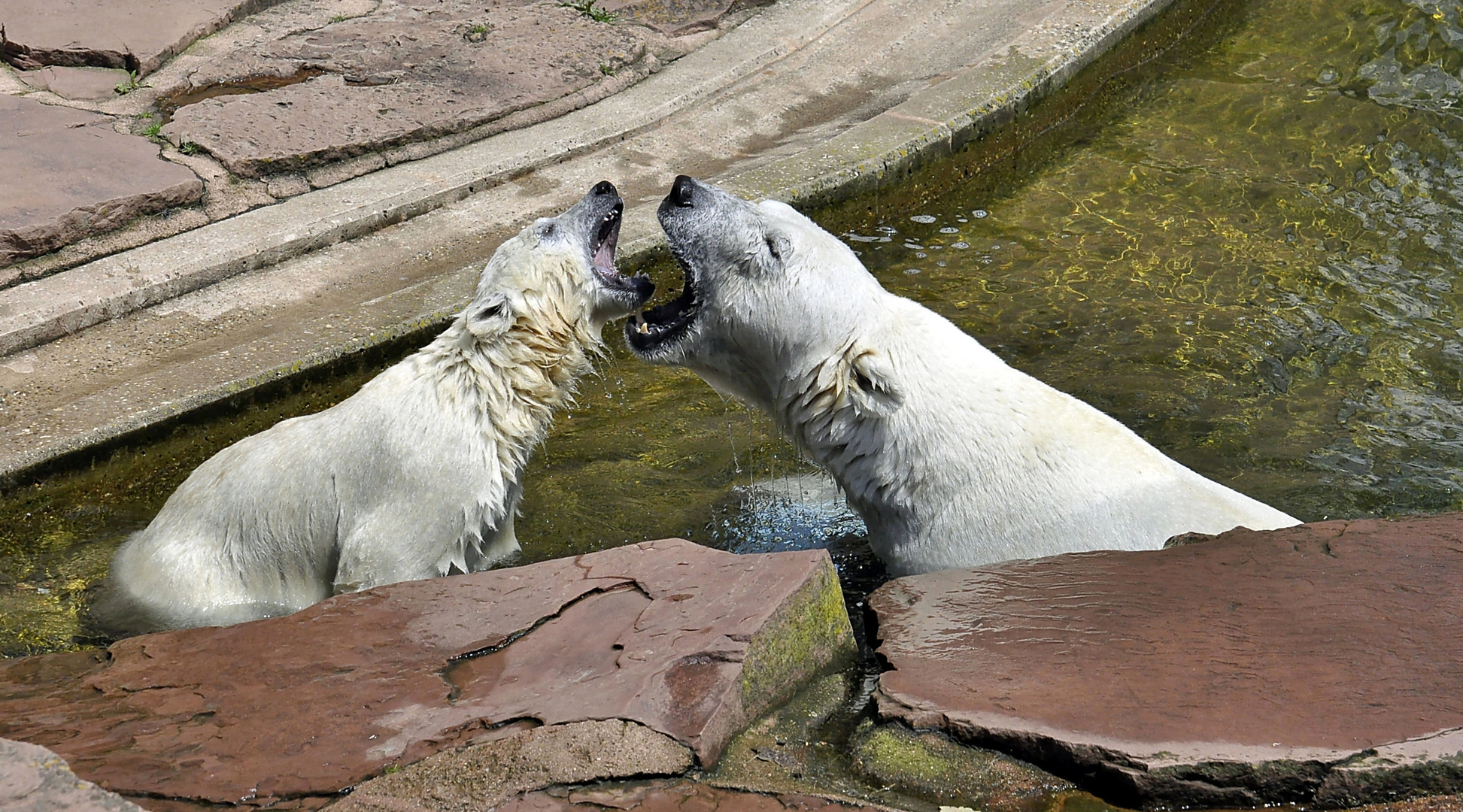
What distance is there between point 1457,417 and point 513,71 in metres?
4.14

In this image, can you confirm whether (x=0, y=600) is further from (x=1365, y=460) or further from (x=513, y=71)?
(x=1365, y=460)

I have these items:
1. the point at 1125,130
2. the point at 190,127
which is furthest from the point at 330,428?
the point at 1125,130

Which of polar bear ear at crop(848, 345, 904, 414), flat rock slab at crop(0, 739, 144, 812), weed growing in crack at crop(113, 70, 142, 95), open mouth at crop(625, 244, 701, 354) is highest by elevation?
weed growing in crack at crop(113, 70, 142, 95)

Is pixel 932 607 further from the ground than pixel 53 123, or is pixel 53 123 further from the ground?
pixel 53 123

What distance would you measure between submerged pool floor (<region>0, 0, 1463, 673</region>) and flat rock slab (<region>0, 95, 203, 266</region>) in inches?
44.4

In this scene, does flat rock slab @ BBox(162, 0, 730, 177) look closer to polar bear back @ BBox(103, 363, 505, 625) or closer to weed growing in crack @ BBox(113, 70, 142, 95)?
weed growing in crack @ BBox(113, 70, 142, 95)

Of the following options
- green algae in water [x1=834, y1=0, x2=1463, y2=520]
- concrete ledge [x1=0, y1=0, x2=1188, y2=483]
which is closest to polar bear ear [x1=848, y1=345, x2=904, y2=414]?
green algae in water [x1=834, y1=0, x2=1463, y2=520]

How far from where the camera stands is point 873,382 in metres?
2.98

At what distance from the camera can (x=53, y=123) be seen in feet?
17.0

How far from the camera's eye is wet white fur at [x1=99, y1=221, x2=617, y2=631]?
10.6 ft

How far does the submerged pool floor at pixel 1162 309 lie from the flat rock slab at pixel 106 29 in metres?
2.54

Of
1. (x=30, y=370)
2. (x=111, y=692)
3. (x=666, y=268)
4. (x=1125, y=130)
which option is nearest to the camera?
(x=111, y=692)

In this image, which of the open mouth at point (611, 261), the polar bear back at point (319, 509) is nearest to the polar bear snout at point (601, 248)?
the open mouth at point (611, 261)

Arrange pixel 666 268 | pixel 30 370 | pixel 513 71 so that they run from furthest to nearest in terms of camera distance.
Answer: pixel 513 71 < pixel 666 268 < pixel 30 370
